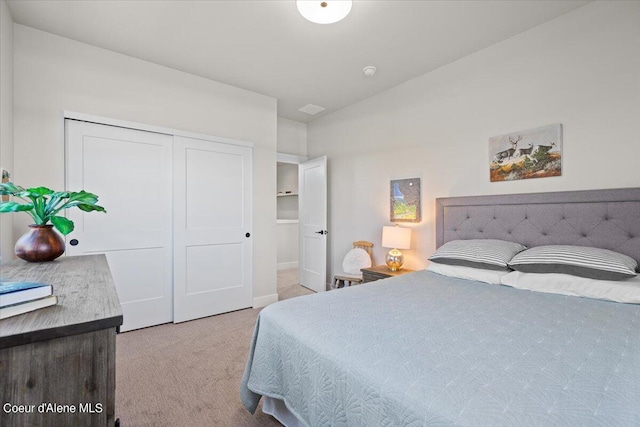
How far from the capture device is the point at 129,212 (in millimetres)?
2781

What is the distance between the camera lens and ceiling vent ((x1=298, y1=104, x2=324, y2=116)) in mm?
3977

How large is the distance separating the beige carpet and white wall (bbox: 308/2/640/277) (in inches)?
77.3

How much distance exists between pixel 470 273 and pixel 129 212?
3.08 metres

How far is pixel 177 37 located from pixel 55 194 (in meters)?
1.72

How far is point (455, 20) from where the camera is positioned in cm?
224

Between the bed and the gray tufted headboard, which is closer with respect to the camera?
the bed

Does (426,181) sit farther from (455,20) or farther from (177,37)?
(177,37)

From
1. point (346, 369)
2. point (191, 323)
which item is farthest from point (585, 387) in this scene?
point (191, 323)

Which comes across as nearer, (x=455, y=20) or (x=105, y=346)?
(x=105, y=346)

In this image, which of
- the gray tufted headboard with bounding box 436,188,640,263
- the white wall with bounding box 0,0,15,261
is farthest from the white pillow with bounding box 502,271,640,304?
the white wall with bounding box 0,0,15,261

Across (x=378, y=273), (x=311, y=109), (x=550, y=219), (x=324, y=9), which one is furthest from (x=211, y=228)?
(x=550, y=219)

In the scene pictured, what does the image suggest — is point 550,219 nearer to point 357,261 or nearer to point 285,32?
point 357,261

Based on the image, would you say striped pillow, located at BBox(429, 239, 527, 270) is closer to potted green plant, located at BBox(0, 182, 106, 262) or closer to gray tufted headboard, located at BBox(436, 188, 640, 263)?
gray tufted headboard, located at BBox(436, 188, 640, 263)

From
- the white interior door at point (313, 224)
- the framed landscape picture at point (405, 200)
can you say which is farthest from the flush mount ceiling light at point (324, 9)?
the white interior door at point (313, 224)
